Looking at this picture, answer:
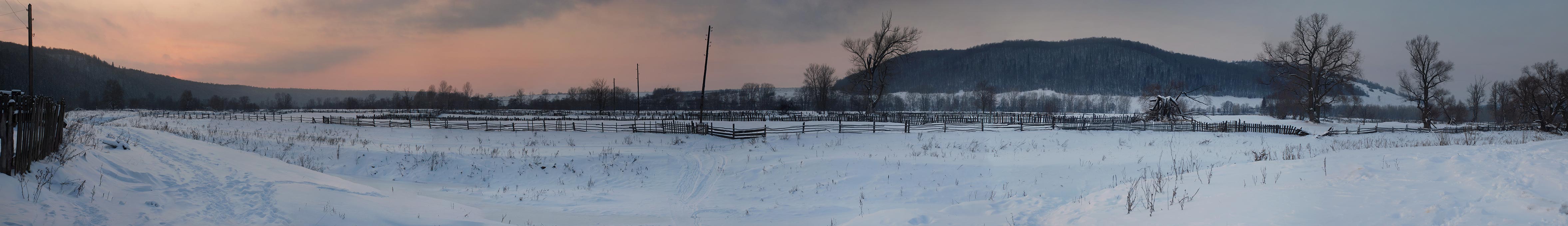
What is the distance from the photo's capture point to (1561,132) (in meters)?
28.3

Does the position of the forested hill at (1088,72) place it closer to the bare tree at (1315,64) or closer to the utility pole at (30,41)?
the bare tree at (1315,64)

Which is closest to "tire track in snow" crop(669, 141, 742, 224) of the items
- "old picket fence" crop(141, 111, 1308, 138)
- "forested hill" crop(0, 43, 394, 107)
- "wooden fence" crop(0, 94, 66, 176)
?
"old picket fence" crop(141, 111, 1308, 138)

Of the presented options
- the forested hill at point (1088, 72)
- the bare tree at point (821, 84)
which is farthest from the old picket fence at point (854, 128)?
the forested hill at point (1088, 72)

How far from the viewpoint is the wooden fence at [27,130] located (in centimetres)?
510

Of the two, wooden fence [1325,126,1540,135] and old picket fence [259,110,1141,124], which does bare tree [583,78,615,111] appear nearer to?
old picket fence [259,110,1141,124]

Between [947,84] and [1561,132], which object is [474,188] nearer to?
[1561,132]

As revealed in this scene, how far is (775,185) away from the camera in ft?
37.3

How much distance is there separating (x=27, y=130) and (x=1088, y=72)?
691 feet

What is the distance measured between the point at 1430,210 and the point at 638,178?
1237 cm

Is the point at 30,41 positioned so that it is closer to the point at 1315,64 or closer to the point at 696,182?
the point at 696,182

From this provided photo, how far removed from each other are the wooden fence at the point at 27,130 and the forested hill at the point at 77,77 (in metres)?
39.7

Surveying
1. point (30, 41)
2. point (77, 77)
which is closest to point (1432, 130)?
point (30, 41)

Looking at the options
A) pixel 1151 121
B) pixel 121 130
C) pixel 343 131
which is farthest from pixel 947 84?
pixel 121 130

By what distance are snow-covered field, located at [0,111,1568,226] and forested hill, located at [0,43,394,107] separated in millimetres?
37637
